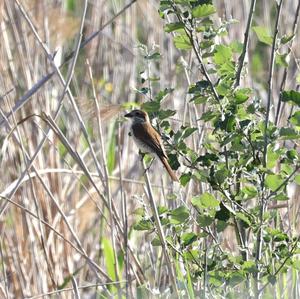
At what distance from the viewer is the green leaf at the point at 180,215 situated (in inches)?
96.8

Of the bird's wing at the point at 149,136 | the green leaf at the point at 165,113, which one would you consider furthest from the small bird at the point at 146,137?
the green leaf at the point at 165,113

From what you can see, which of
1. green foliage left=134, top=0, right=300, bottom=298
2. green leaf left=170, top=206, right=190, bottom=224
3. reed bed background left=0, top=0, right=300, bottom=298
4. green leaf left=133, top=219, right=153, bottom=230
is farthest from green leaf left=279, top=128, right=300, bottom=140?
reed bed background left=0, top=0, right=300, bottom=298

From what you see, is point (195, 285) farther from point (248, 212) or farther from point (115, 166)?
point (115, 166)

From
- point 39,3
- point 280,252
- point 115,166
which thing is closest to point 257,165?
point 280,252

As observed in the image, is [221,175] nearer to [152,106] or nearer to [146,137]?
[152,106]

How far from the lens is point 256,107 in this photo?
7.74ft

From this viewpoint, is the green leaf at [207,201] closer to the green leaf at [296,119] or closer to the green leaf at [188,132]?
the green leaf at [188,132]

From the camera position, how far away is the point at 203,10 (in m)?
2.27

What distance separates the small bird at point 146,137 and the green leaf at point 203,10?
19.7 inches

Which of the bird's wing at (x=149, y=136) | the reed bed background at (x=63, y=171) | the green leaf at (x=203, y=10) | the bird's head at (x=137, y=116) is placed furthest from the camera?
the reed bed background at (x=63, y=171)

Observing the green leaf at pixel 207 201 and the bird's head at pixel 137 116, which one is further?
the bird's head at pixel 137 116

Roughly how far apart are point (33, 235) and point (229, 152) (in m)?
1.35

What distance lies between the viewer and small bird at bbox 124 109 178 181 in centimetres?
282

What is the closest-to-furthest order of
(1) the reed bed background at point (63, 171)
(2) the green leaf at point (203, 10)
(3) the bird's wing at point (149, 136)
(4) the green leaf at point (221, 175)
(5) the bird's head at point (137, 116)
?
(2) the green leaf at point (203, 10), (4) the green leaf at point (221, 175), (3) the bird's wing at point (149, 136), (5) the bird's head at point (137, 116), (1) the reed bed background at point (63, 171)
